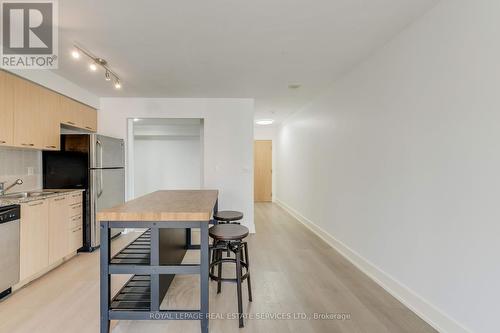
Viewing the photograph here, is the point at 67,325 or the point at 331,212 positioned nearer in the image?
the point at 67,325

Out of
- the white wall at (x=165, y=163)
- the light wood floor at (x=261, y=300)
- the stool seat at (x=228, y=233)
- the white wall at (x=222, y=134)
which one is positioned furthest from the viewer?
the white wall at (x=165, y=163)

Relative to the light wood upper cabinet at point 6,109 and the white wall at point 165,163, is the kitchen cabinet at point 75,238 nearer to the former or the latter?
the light wood upper cabinet at point 6,109

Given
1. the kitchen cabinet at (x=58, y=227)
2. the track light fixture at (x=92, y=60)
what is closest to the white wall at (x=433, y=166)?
the track light fixture at (x=92, y=60)

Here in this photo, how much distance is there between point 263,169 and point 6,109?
6.54 metres

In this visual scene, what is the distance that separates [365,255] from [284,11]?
2792mm

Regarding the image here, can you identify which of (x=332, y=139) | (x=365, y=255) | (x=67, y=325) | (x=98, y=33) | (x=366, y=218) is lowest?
(x=67, y=325)

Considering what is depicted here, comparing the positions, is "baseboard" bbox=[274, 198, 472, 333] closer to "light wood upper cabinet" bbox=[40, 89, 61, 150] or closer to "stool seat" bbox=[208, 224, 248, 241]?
"stool seat" bbox=[208, 224, 248, 241]

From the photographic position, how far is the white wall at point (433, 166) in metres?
1.57

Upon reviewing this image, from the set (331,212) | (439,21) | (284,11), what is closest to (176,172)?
(331,212)

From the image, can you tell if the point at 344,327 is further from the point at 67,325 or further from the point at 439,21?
the point at 439,21

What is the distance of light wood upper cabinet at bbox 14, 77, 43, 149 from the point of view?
8.85 ft

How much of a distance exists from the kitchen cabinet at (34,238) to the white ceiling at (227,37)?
1.77 meters

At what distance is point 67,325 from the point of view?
6.47 feet

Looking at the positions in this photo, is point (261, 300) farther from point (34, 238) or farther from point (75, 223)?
point (75, 223)
